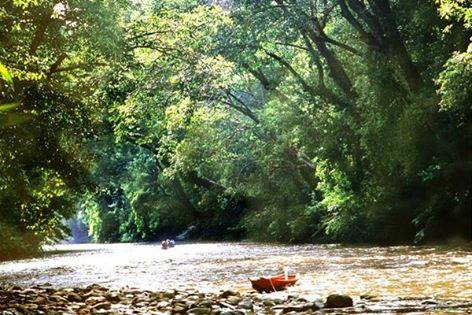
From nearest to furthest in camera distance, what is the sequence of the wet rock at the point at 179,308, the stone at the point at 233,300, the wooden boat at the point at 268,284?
the wet rock at the point at 179,308 → the stone at the point at 233,300 → the wooden boat at the point at 268,284

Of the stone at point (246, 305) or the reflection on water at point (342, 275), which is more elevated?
the reflection on water at point (342, 275)

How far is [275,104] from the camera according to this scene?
103 ft

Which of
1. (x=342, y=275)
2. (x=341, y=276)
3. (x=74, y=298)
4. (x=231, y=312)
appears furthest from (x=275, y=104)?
(x=231, y=312)

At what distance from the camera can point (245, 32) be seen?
25703 mm

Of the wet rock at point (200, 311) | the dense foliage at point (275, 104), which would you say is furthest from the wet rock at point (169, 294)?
the dense foliage at point (275, 104)

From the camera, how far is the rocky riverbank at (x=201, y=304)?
8.43 m

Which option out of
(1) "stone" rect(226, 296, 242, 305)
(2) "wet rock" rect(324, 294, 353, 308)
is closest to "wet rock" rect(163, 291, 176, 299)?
(1) "stone" rect(226, 296, 242, 305)

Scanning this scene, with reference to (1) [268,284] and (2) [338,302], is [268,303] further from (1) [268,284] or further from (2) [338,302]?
(1) [268,284]

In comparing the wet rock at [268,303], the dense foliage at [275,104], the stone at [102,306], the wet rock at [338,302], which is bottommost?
the stone at [102,306]

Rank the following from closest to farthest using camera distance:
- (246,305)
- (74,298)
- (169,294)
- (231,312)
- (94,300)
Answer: (231,312), (246,305), (94,300), (74,298), (169,294)

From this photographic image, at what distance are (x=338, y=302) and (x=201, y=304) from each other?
2.07m

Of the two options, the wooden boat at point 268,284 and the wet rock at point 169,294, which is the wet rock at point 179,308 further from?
the wooden boat at point 268,284

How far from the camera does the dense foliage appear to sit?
15844 millimetres

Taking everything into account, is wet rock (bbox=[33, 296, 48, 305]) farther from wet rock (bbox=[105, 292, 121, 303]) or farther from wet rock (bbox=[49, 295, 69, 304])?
wet rock (bbox=[105, 292, 121, 303])
